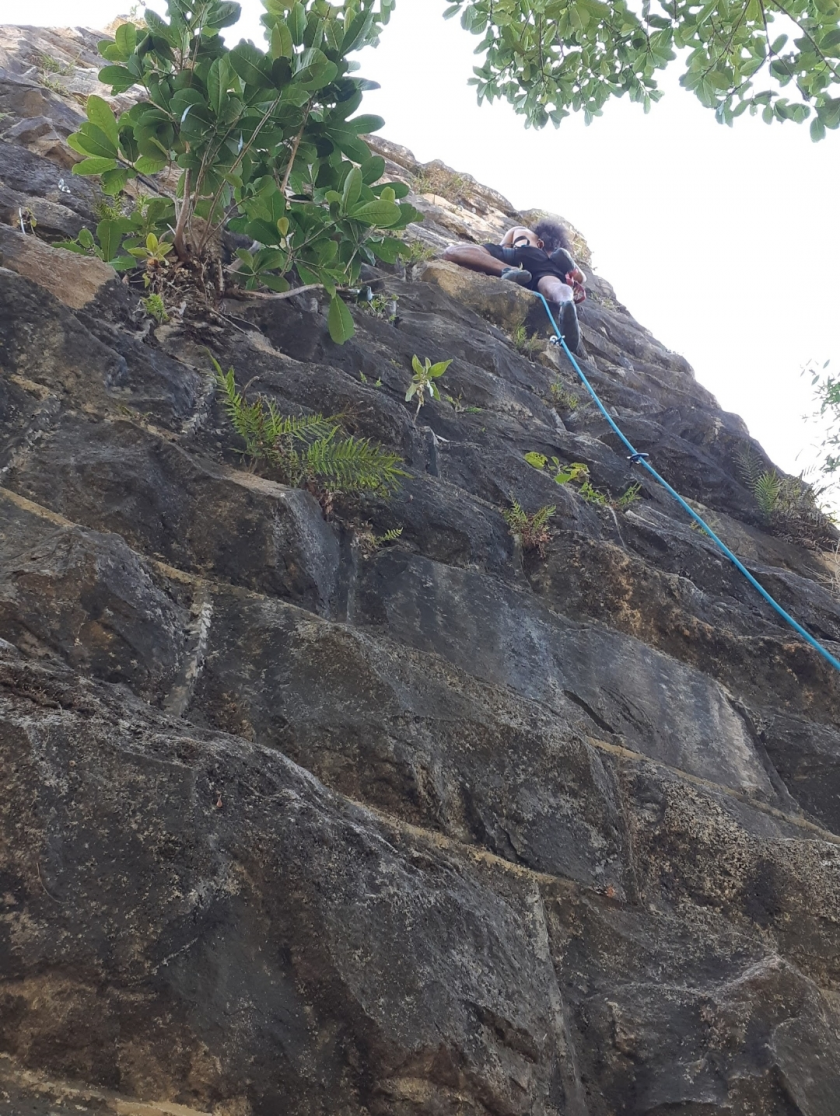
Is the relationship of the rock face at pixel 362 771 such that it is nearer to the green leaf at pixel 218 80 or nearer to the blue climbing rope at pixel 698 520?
the blue climbing rope at pixel 698 520

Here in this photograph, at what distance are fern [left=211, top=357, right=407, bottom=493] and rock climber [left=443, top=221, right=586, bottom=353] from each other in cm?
461

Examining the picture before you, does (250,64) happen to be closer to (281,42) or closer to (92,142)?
(281,42)

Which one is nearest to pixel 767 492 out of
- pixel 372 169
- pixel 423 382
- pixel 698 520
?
pixel 698 520

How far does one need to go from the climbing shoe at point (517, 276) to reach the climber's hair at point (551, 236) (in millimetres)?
1422

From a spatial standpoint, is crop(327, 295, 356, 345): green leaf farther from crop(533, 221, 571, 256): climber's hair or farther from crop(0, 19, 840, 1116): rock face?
crop(533, 221, 571, 256): climber's hair

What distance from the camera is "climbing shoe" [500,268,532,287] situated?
7.85 metres

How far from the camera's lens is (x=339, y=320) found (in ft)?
13.2

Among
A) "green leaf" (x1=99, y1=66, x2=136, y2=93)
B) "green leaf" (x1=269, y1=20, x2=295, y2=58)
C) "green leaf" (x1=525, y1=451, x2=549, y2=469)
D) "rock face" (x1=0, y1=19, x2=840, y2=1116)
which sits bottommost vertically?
"rock face" (x1=0, y1=19, x2=840, y2=1116)

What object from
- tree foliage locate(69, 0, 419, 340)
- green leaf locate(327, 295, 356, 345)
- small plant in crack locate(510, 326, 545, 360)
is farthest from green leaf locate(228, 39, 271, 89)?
small plant in crack locate(510, 326, 545, 360)

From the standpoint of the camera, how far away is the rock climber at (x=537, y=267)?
7.48 metres

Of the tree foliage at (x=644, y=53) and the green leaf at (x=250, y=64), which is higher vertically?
the tree foliage at (x=644, y=53)

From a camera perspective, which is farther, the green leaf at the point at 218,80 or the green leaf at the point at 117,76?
the green leaf at the point at 117,76

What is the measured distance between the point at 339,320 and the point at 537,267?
4.89m

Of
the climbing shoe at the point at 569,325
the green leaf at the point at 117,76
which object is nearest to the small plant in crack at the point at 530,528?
the green leaf at the point at 117,76
